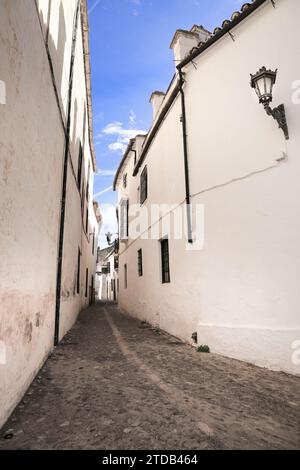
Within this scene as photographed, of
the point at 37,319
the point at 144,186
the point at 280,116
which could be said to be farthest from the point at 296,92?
the point at 144,186

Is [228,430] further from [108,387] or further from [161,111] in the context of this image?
[161,111]

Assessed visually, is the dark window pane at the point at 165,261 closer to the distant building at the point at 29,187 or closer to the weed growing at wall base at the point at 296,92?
the distant building at the point at 29,187

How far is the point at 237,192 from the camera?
550 centimetres

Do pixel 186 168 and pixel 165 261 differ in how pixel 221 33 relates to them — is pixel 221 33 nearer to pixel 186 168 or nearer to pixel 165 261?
pixel 186 168

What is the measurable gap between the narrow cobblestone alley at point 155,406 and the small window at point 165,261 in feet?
10.3

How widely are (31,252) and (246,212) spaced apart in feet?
12.3

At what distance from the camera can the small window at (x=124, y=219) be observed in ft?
46.8

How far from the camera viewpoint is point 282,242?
4.70 metres

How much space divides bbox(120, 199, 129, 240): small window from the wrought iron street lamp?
32.8 ft

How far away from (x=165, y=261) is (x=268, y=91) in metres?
5.19

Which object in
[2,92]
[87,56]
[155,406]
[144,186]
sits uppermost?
[87,56]
